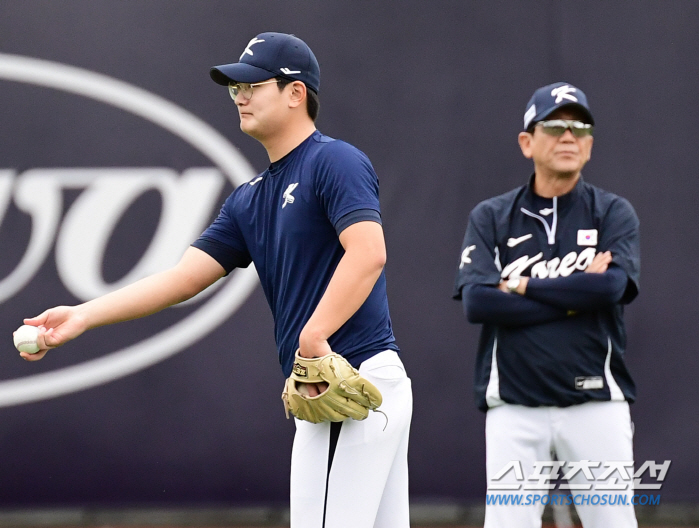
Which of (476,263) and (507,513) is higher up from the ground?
(476,263)

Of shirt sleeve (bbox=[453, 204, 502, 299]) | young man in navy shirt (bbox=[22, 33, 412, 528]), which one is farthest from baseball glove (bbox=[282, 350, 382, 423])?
shirt sleeve (bbox=[453, 204, 502, 299])

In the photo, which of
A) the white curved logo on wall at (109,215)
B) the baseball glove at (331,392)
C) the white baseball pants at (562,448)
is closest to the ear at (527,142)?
the white baseball pants at (562,448)

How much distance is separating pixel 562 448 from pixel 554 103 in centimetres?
123

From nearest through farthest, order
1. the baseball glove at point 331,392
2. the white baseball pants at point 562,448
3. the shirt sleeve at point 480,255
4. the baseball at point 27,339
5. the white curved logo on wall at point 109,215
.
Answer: the baseball glove at point 331,392 → the baseball at point 27,339 → the white baseball pants at point 562,448 → the shirt sleeve at point 480,255 → the white curved logo on wall at point 109,215

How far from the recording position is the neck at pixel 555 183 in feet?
11.8

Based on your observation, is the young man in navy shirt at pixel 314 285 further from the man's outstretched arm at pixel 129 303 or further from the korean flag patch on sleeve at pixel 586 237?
the korean flag patch on sleeve at pixel 586 237

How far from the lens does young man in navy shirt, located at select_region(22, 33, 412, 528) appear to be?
2611 mm

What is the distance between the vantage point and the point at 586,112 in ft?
11.8

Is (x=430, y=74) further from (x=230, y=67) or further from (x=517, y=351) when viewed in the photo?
(x=230, y=67)

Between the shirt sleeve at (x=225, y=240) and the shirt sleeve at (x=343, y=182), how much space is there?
45 cm

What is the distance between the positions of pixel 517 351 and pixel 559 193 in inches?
23.6

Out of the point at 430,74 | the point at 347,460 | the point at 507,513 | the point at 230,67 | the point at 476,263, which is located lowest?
the point at 507,513

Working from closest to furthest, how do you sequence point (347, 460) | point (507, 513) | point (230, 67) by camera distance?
point (347, 460) → point (230, 67) → point (507, 513)

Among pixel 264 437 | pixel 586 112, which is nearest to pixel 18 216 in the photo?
pixel 264 437
